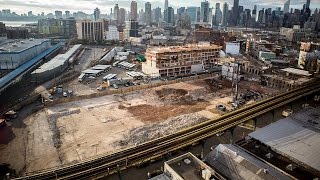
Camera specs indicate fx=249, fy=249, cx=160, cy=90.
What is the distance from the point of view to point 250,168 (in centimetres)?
1842

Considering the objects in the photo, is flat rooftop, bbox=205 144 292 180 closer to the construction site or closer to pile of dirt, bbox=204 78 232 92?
the construction site

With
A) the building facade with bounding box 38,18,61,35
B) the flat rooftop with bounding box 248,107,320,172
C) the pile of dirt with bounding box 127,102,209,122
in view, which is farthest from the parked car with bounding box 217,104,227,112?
the building facade with bounding box 38,18,61,35

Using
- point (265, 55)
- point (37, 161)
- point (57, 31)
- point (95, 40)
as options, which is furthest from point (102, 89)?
point (57, 31)

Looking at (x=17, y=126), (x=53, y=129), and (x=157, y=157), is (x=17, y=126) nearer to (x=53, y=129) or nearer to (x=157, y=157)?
(x=53, y=129)

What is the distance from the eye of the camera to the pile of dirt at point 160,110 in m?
36.8

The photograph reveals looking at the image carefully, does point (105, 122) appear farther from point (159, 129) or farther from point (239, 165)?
point (239, 165)

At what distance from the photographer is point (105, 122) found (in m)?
34.9

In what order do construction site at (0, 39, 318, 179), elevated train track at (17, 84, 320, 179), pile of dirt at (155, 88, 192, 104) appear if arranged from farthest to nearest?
pile of dirt at (155, 88, 192, 104)
construction site at (0, 39, 318, 179)
elevated train track at (17, 84, 320, 179)

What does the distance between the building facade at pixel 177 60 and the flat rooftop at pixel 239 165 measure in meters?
38.2

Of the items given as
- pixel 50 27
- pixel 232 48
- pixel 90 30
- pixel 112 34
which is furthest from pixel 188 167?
pixel 50 27

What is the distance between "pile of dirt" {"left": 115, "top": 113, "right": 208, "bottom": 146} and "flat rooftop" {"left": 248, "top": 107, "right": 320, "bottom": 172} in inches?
420

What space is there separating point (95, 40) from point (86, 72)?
6540 cm

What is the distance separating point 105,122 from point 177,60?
3022 cm

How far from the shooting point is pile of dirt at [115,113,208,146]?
29734 millimetres
